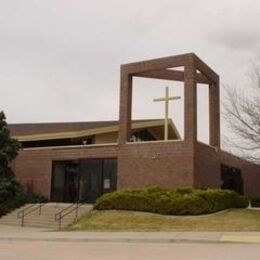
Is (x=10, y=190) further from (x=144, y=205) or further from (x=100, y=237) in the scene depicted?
(x=100, y=237)

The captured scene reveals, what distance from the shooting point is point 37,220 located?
1288 inches

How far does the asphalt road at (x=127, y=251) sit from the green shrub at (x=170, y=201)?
872 centimetres

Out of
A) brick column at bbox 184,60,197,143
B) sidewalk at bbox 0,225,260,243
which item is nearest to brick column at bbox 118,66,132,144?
brick column at bbox 184,60,197,143

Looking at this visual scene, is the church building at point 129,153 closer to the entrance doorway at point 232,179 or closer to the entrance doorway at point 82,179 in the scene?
the entrance doorway at point 82,179

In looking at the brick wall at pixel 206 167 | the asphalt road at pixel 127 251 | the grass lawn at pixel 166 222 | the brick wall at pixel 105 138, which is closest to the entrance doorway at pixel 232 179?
the brick wall at pixel 206 167

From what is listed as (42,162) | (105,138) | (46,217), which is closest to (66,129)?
(105,138)

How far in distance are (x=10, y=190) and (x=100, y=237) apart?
14.3m

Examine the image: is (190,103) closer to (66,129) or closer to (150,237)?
(150,237)

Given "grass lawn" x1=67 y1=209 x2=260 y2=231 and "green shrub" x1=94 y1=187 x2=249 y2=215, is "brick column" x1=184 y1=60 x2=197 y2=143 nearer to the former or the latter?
"green shrub" x1=94 y1=187 x2=249 y2=215

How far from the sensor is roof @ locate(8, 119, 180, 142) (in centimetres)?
4159

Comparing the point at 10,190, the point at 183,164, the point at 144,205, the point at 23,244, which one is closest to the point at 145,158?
the point at 183,164

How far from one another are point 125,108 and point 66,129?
9916 millimetres

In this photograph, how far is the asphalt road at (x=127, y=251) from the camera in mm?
16391

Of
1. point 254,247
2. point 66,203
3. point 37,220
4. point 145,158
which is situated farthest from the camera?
point 66,203
